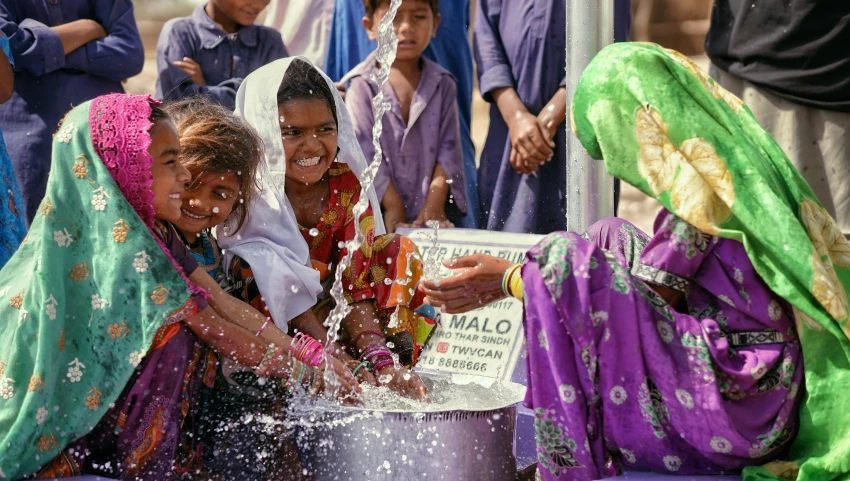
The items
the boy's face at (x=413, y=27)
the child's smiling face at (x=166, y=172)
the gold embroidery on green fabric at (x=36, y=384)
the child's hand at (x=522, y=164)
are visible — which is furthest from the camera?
the boy's face at (x=413, y=27)

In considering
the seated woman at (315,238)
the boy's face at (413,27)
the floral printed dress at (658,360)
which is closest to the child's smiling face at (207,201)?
the seated woman at (315,238)

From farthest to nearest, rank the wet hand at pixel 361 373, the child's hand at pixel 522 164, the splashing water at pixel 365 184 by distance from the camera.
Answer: the child's hand at pixel 522 164
the splashing water at pixel 365 184
the wet hand at pixel 361 373

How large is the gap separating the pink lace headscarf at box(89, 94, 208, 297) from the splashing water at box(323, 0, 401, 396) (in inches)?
25.9

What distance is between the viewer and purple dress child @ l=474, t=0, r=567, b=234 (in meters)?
5.11

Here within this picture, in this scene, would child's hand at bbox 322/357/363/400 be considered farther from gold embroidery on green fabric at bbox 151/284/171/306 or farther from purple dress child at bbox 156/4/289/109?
purple dress child at bbox 156/4/289/109

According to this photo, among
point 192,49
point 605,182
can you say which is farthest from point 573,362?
point 192,49

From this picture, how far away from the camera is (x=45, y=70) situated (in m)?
4.97

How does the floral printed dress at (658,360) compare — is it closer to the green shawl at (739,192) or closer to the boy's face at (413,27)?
the green shawl at (739,192)

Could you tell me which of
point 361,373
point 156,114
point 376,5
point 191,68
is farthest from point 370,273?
point 376,5

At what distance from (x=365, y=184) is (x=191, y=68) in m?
1.77

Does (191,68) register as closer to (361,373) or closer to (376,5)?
(376,5)

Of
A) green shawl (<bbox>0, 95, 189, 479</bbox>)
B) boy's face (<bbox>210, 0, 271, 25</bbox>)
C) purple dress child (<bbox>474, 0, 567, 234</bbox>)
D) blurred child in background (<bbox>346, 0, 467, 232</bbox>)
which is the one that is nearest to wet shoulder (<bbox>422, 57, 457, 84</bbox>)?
blurred child in background (<bbox>346, 0, 467, 232</bbox>)

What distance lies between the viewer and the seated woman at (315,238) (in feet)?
11.4

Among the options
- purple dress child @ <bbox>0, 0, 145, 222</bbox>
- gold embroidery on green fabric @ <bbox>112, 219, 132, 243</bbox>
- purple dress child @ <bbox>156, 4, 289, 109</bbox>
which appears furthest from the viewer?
purple dress child @ <bbox>156, 4, 289, 109</bbox>
